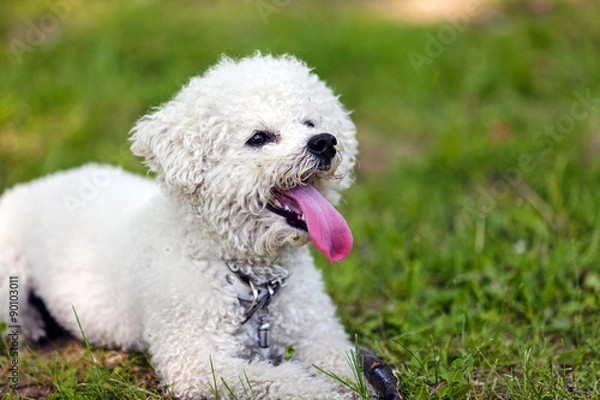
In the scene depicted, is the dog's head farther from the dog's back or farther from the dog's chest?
the dog's back

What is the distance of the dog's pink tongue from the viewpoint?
2.72 meters

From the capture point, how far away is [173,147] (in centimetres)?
287

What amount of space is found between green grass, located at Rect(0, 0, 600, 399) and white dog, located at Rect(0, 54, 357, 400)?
272 millimetres

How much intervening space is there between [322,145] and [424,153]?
2.96 m

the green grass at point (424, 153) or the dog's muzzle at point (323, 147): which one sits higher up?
the dog's muzzle at point (323, 147)

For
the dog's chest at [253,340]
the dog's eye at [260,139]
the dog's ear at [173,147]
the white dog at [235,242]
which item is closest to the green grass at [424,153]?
the white dog at [235,242]

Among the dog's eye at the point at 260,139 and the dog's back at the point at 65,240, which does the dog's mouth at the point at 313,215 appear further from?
the dog's back at the point at 65,240

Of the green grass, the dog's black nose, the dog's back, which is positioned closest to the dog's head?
A: the dog's black nose

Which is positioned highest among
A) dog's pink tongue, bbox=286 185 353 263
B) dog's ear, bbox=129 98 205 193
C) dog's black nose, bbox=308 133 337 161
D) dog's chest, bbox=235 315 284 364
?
dog's black nose, bbox=308 133 337 161

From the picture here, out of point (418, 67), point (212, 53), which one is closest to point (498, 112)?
point (418, 67)

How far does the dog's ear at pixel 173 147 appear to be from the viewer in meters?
A: 2.80

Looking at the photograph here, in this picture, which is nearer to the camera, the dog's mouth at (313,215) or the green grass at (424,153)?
the dog's mouth at (313,215)

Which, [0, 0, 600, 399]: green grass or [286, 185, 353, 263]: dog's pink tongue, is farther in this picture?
[0, 0, 600, 399]: green grass

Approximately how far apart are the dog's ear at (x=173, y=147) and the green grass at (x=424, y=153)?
33.7 inches
